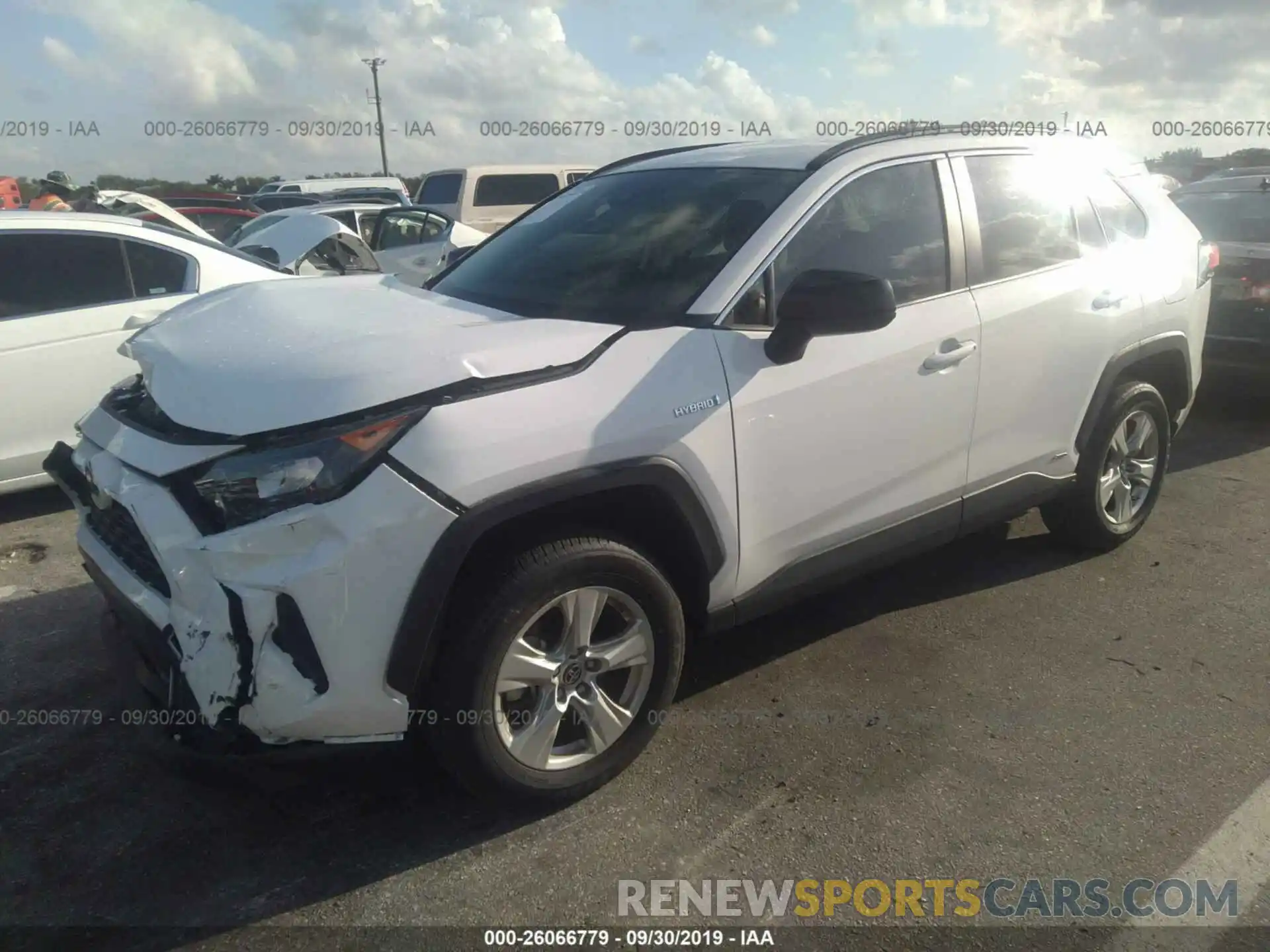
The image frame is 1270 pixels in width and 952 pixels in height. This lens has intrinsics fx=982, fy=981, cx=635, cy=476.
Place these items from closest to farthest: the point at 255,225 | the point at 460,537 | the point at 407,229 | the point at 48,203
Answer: the point at 460,537 < the point at 48,203 < the point at 255,225 < the point at 407,229

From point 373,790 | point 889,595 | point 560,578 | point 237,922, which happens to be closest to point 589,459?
point 560,578

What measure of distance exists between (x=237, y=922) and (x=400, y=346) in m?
1.47

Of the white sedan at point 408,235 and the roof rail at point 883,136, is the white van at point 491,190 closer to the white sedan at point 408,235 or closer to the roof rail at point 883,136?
the white sedan at point 408,235

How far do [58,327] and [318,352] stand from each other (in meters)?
3.20

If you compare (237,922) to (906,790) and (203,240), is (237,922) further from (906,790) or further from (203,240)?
(203,240)

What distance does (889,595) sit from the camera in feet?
13.7

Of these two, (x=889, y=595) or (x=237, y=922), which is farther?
(x=889, y=595)

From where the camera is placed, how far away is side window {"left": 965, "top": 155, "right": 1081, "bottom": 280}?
369 cm

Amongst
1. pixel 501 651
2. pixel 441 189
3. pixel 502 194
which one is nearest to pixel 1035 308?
pixel 501 651

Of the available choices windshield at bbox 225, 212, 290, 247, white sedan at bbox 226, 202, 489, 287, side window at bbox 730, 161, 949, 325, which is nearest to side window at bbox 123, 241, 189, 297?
white sedan at bbox 226, 202, 489, 287

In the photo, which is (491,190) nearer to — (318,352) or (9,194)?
(9,194)

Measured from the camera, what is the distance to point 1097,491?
14.2 ft

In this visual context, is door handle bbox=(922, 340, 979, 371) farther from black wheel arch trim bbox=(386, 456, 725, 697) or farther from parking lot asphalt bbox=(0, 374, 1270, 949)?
black wheel arch trim bbox=(386, 456, 725, 697)

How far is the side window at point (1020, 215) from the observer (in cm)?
369
